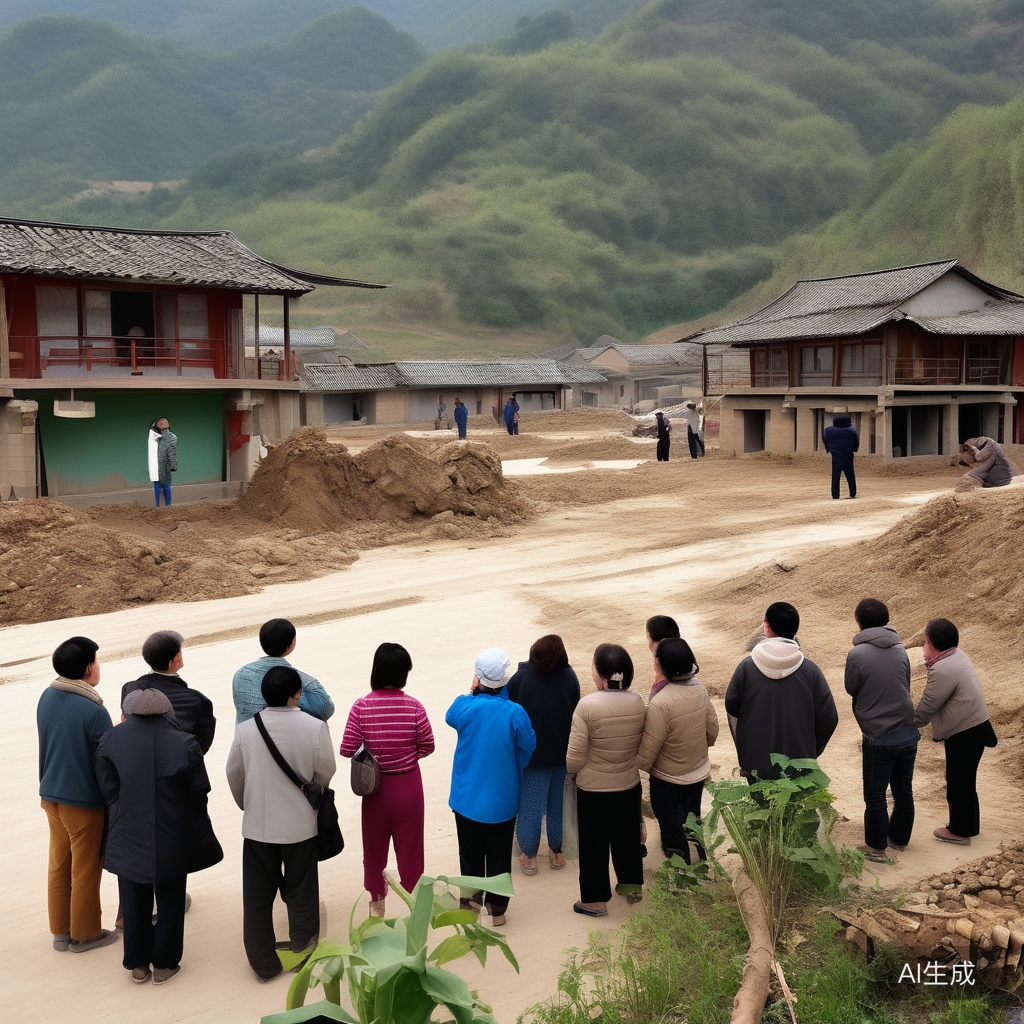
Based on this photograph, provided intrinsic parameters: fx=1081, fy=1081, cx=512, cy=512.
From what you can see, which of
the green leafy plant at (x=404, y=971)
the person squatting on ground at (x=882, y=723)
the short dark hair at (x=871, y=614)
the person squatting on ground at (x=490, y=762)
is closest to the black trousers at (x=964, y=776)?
the person squatting on ground at (x=882, y=723)

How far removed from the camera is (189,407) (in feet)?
79.5

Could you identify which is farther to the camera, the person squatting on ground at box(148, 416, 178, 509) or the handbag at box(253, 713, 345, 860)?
the person squatting on ground at box(148, 416, 178, 509)

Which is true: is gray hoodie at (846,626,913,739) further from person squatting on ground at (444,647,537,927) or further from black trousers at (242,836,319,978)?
black trousers at (242,836,319,978)

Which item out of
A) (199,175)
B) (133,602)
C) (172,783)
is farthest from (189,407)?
(199,175)

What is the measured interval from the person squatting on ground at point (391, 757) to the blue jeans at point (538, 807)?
76cm

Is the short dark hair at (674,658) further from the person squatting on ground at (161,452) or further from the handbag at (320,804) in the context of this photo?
the person squatting on ground at (161,452)

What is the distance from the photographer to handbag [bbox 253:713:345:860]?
17.3 feet

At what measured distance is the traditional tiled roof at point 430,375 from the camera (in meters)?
50.4

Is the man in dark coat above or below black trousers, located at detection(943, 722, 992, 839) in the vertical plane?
above

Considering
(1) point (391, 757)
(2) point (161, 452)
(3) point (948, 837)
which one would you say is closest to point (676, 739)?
(1) point (391, 757)

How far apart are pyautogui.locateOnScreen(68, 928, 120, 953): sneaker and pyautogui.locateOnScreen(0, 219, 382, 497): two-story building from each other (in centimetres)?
1630

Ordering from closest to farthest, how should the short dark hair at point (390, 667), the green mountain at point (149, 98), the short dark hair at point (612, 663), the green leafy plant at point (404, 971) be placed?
the green leafy plant at point (404, 971), the short dark hair at point (390, 667), the short dark hair at point (612, 663), the green mountain at point (149, 98)

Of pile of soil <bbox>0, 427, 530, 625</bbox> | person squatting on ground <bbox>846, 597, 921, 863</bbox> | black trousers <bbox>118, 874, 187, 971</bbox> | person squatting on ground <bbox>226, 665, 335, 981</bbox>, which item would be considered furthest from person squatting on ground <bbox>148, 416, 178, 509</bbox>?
person squatting on ground <bbox>846, 597, 921, 863</bbox>

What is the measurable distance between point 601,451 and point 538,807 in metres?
30.2
